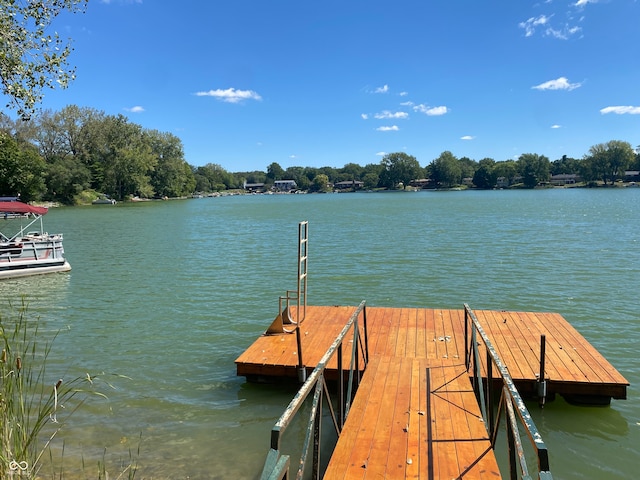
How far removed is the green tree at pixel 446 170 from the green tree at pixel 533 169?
1046 inches

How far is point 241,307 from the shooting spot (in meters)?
13.7

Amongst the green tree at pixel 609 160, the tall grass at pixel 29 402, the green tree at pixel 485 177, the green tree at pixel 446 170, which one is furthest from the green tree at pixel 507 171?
the tall grass at pixel 29 402

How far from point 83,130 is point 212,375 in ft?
290

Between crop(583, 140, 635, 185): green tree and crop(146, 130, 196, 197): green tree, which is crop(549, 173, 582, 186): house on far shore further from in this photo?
crop(146, 130, 196, 197): green tree

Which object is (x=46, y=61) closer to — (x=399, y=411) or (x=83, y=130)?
(x=399, y=411)

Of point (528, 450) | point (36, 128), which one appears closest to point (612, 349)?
point (528, 450)

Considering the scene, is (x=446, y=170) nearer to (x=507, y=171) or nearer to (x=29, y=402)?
(x=507, y=171)

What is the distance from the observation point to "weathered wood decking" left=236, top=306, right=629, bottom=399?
6.82 metres

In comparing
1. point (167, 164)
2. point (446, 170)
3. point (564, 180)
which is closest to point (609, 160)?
point (564, 180)

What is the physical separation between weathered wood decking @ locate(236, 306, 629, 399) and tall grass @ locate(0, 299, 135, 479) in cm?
284

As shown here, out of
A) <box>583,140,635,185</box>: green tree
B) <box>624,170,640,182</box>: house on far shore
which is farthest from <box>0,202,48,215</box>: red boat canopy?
<box>624,170,640,182</box>: house on far shore

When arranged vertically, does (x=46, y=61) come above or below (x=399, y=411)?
above

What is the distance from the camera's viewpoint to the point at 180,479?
5.60m

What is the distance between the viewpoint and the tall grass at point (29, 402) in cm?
340
